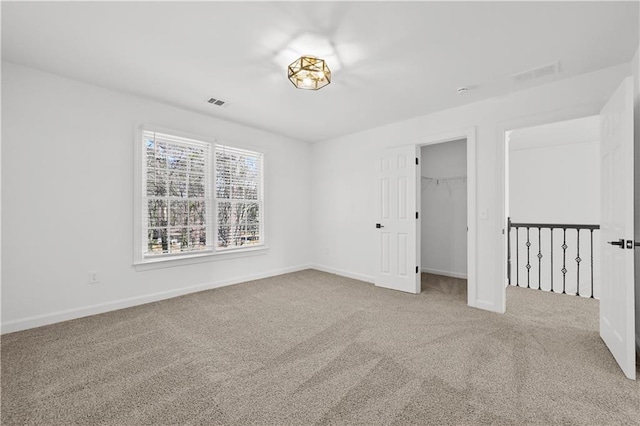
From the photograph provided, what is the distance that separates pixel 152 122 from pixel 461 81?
12.6ft

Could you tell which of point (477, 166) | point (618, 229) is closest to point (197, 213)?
point (477, 166)

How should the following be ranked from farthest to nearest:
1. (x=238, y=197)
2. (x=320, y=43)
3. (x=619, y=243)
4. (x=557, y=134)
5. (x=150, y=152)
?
Answer: (x=557, y=134) < (x=238, y=197) < (x=150, y=152) < (x=320, y=43) < (x=619, y=243)

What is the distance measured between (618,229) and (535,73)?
1705 millimetres

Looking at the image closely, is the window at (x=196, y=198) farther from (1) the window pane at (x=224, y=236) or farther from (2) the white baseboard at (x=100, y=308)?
(2) the white baseboard at (x=100, y=308)

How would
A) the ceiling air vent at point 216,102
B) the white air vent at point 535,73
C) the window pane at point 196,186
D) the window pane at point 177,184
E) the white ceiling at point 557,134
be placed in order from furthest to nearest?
the white ceiling at point 557,134 < the window pane at point 196,186 < the window pane at point 177,184 < the ceiling air vent at point 216,102 < the white air vent at point 535,73

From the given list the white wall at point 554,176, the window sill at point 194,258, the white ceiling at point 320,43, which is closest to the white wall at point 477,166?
the white ceiling at point 320,43

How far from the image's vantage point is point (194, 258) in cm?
398

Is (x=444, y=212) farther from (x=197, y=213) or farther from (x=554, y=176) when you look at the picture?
(x=197, y=213)

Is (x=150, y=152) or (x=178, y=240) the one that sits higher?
(x=150, y=152)

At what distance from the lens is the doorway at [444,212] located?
5078 mm

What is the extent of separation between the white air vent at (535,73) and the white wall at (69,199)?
411cm

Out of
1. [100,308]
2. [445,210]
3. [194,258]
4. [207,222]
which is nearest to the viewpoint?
[100,308]

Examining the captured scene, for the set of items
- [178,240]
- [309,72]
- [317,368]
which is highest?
[309,72]

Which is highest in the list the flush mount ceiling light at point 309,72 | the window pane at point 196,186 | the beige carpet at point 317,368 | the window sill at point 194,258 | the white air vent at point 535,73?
the white air vent at point 535,73
